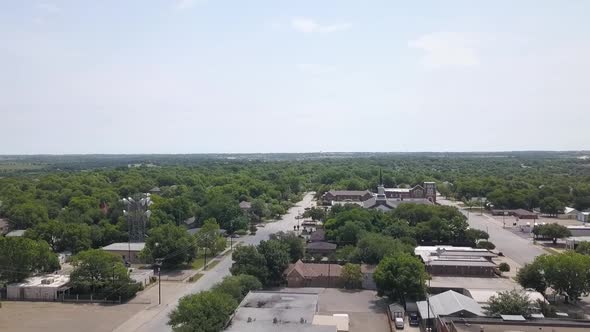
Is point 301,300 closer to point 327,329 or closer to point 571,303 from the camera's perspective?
point 327,329

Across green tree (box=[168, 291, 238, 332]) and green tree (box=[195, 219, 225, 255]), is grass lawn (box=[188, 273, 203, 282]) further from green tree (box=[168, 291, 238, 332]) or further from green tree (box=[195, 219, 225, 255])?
green tree (box=[168, 291, 238, 332])

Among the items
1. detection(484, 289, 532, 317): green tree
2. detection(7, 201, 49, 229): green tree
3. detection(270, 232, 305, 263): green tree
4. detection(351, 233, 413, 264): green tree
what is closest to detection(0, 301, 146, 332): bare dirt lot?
detection(270, 232, 305, 263): green tree

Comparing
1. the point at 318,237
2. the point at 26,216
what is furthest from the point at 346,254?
the point at 26,216

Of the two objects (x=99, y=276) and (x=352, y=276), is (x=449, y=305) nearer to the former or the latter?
(x=352, y=276)

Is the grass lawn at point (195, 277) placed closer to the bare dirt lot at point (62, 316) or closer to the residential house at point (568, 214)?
the bare dirt lot at point (62, 316)

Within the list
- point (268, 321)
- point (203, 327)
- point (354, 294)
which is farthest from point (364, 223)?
point (203, 327)

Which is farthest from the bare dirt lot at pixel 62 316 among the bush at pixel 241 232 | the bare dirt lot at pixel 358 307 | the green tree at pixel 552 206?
the green tree at pixel 552 206
